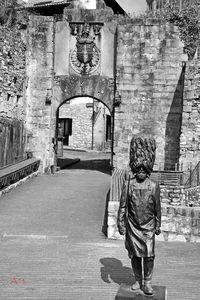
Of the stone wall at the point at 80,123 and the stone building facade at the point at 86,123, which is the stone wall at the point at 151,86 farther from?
the stone wall at the point at 80,123

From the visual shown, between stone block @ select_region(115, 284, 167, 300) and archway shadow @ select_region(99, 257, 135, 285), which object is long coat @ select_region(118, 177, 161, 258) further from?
archway shadow @ select_region(99, 257, 135, 285)

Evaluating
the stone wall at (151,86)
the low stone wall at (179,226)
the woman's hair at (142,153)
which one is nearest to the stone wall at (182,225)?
the low stone wall at (179,226)

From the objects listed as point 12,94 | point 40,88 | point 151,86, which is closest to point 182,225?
point 151,86

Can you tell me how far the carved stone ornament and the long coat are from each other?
13028mm

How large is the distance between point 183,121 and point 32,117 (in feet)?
18.8

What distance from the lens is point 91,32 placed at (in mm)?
17203

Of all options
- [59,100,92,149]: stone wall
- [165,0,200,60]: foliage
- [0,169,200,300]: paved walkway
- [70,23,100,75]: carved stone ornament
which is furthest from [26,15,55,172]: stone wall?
[59,100,92,149]: stone wall

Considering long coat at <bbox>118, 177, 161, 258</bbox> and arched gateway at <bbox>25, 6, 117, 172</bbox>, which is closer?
long coat at <bbox>118, 177, 161, 258</bbox>

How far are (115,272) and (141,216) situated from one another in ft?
6.11

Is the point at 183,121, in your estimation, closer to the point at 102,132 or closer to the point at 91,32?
the point at 91,32

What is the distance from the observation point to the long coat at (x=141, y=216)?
462 cm

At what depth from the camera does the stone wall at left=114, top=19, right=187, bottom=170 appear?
54.3ft

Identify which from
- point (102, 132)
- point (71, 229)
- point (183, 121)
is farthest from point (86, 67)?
point (102, 132)

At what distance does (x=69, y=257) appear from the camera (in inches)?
271
